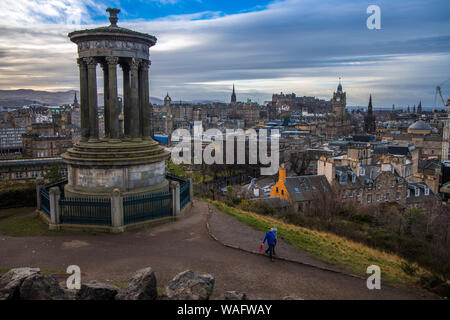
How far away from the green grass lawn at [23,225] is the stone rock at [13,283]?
294 inches

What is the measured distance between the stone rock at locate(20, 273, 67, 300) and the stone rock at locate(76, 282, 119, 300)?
0.36 metres

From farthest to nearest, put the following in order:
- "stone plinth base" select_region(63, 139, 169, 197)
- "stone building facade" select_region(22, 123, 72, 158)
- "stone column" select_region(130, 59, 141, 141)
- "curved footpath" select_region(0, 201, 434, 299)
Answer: "stone building facade" select_region(22, 123, 72, 158) → "stone column" select_region(130, 59, 141, 141) → "stone plinth base" select_region(63, 139, 169, 197) → "curved footpath" select_region(0, 201, 434, 299)

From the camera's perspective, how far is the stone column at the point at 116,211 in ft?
49.9

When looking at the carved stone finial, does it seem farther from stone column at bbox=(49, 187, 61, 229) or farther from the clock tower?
the clock tower

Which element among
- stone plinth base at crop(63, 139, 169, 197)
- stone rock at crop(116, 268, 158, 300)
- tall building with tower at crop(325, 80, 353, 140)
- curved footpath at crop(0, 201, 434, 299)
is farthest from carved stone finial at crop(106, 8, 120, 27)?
tall building with tower at crop(325, 80, 353, 140)

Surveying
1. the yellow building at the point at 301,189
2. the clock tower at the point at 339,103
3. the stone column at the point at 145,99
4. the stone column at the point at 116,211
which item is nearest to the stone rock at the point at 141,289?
the stone column at the point at 116,211

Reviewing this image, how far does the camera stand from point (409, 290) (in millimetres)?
10609

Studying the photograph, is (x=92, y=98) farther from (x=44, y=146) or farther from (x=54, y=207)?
(x=44, y=146)

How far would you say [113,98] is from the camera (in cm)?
1778

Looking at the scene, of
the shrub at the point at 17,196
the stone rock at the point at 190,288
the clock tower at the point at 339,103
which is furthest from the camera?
the clock tower at the point at 339,103

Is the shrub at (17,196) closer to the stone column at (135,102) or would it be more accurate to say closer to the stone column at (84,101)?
the stone column at (84,101)

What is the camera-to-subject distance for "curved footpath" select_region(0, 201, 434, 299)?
10320mm
